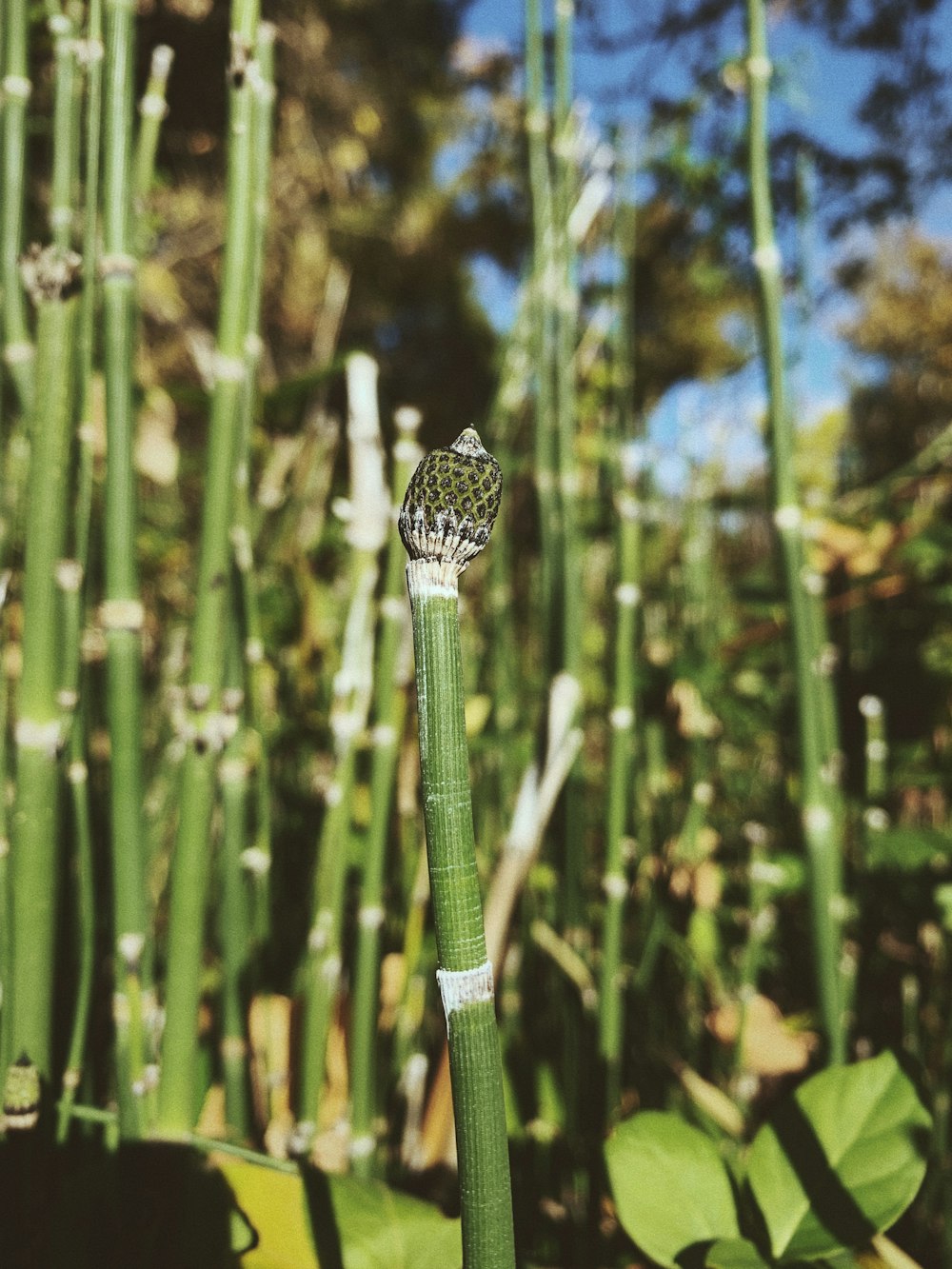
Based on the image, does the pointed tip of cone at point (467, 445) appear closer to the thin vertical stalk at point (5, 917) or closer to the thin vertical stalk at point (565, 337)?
the thin vertical stalk at point (5, 917)

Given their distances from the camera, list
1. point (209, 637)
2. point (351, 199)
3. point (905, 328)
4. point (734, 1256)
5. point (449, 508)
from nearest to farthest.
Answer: point (449, 508)
point (734, 1256)
point (209, 637)
point (351, 199)
point (905, 328)

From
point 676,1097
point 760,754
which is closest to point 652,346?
point 760,754

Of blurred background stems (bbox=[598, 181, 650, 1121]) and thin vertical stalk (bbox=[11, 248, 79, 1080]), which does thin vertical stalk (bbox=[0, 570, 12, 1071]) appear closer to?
thin vertical stalk (bbox=[11, 248, 79, 1080])

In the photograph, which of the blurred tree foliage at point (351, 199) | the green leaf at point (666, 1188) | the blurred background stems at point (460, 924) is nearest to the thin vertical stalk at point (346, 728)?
the green leaf at point (666, 1188)

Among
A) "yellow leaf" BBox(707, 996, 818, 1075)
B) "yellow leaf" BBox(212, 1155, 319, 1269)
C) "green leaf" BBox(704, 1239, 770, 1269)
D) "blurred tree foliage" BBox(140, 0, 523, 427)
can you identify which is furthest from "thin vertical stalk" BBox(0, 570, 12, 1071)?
"blurred tree foliage" BBox(140, 0, 523, 427)

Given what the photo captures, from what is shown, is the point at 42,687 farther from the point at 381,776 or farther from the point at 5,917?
the point at 381,776

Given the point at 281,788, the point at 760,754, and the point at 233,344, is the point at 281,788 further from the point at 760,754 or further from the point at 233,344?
the point at 760,754

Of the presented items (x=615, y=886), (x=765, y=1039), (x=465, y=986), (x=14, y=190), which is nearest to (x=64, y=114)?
(x=14, y=190)
